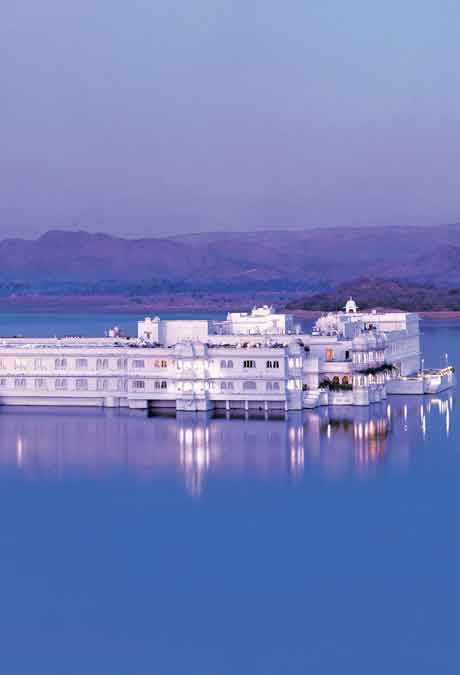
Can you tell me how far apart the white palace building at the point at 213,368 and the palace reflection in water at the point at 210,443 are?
0.83 m

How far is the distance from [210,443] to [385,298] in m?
107

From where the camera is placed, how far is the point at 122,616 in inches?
827

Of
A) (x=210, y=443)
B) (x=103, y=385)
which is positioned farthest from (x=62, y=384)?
(x=210, y=443)

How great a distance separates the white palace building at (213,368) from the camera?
4094 centimetres

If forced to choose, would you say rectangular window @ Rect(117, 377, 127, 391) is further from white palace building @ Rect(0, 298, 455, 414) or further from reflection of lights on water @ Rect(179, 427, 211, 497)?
reflection of lights on water @ Rect(179, 427, 211, 497)

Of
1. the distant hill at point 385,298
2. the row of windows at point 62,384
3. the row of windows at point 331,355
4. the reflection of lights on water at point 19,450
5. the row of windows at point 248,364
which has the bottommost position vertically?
the reflection of lights on water at point 19,450

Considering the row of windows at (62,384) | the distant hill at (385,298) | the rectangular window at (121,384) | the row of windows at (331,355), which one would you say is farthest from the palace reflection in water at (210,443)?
the distant hill at (385,298)

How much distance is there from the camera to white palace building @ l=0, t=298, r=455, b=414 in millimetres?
40938

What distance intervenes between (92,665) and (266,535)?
24.4ft

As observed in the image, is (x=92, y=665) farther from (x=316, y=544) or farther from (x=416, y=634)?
(x=316, y=544)

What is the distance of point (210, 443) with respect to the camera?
35969mm

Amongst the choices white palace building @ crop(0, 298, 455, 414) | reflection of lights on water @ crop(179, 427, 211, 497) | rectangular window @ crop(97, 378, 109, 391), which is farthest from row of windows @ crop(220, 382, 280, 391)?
rectangular window @ crop(97, 378, 109, 391)

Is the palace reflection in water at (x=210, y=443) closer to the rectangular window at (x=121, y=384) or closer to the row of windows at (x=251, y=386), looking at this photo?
the row of windows at (x=251, y=386)

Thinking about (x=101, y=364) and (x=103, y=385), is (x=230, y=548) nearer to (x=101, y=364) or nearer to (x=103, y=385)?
(x=101, y=364)
